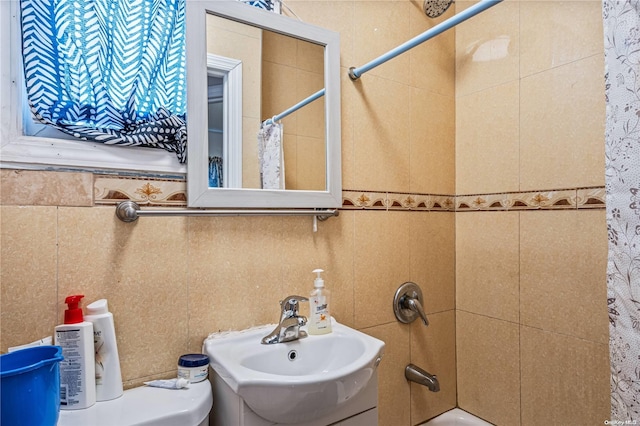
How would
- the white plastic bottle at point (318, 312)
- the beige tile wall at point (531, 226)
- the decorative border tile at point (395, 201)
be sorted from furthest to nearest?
the decorative border tile at point (395, 201) < the beige tile wall at point (531, 226) < the white plastic bottle at point (318, 312)

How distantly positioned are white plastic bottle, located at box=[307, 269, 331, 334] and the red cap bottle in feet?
2.12

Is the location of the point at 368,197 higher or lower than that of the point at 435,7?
lower

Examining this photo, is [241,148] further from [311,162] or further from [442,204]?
[442,204]

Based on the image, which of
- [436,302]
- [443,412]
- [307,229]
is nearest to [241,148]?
[307,229]

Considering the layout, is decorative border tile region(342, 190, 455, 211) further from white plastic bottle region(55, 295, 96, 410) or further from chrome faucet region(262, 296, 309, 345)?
white plastic bottle region(55, 295, 96, 410)

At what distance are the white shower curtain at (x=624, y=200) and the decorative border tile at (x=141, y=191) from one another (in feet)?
3.89

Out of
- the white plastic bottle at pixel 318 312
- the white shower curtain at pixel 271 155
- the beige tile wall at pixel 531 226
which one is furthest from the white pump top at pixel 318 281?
the beige tile wall at pixel 531 226

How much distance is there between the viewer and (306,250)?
1328 mm

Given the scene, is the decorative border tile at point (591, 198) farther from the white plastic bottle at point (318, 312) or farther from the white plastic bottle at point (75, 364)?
the white plastic bottle at point (75, 364)

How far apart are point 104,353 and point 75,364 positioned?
0.07 metres

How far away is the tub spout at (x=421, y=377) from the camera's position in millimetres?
1472

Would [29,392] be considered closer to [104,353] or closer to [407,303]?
[104,353]

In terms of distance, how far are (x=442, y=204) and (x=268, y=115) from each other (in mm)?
965

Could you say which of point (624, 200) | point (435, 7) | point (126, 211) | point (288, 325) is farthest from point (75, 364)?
point (435, 7)
